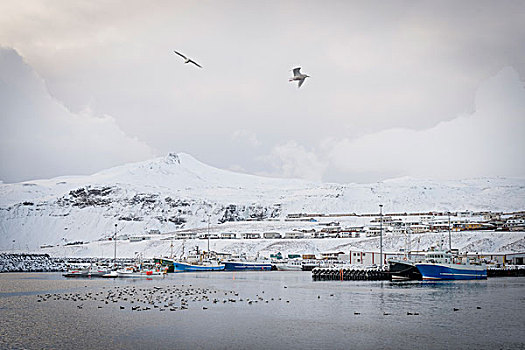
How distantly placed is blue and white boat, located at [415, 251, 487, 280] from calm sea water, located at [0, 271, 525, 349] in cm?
1975

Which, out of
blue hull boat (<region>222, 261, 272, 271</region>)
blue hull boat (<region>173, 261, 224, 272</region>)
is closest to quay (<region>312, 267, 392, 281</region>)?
blue hull boat (<region>173, 261, 224, 272</region>)

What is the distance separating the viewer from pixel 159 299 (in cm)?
4400

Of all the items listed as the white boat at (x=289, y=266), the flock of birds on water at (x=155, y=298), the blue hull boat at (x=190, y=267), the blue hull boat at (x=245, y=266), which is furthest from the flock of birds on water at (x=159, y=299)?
the white boat at (x=289, y=266)

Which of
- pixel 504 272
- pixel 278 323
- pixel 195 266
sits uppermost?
pixel 278 323

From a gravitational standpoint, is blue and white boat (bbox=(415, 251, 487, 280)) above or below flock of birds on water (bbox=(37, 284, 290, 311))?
above

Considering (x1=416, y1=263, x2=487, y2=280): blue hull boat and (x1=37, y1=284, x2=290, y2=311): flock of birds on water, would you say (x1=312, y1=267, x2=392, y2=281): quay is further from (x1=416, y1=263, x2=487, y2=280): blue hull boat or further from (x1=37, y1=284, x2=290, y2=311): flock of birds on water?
(x1=37, y1=284, x2=290, y2=311): flock of birds on water

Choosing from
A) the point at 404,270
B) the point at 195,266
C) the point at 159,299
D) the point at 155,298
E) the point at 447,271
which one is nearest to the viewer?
the point at 159,299

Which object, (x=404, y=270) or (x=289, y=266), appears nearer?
(x=404, y=270)

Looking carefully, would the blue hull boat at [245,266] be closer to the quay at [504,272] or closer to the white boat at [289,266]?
the white boat at [289,266]

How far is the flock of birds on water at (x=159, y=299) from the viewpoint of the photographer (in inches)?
1555

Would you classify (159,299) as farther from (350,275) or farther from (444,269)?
(444,269)

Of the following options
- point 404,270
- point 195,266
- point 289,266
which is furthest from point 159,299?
point 289,266

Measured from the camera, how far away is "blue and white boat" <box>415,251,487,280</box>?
223 ft

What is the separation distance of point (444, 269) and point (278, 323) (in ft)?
139
